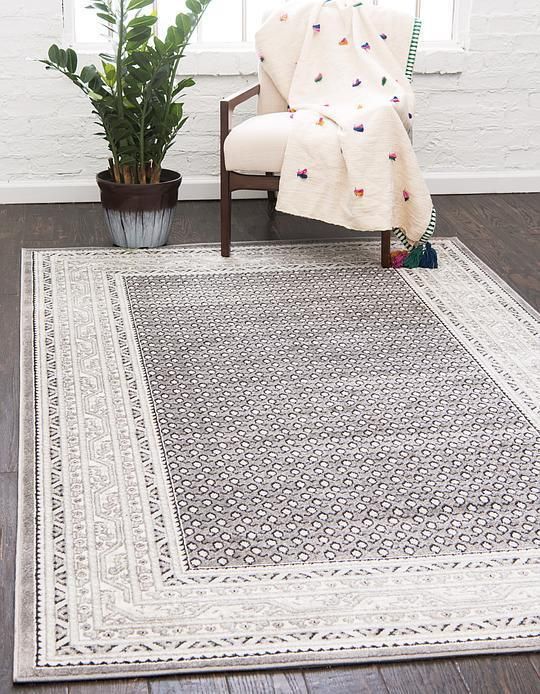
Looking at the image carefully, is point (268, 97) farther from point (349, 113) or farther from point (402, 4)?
point (402, 4)

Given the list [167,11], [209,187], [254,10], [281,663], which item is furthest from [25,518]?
[254,10]

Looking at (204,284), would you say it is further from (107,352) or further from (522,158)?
(522,158)

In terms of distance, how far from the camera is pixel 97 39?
180 inches

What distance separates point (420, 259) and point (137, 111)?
3.81 feet

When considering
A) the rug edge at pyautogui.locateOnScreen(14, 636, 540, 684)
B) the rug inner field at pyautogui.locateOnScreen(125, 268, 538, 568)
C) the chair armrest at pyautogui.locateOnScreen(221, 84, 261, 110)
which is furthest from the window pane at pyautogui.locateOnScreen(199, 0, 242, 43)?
the rug edge at pyautogui.locateOnScreen(14, 636, 540, 684)

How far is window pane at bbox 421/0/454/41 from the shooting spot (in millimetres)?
4789

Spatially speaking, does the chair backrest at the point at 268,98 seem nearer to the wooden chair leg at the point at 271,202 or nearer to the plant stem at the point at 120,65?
the wooden chair leg at the point at 271,202

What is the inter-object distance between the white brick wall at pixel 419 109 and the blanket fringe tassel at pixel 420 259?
1.09 metres

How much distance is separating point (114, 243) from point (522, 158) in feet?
6.53

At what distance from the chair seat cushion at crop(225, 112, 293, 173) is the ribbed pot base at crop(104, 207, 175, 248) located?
0.36 m

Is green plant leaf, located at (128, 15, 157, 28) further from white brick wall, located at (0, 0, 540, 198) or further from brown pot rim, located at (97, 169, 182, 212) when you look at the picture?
white brick wall, located at (0, 0, 540, 198)

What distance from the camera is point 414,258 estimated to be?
12.6 ft

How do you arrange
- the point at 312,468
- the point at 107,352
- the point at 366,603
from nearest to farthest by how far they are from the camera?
the point at 366,603, the point at 312,468, the point at 107,352

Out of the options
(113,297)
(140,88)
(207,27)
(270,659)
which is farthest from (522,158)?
(270,659)
